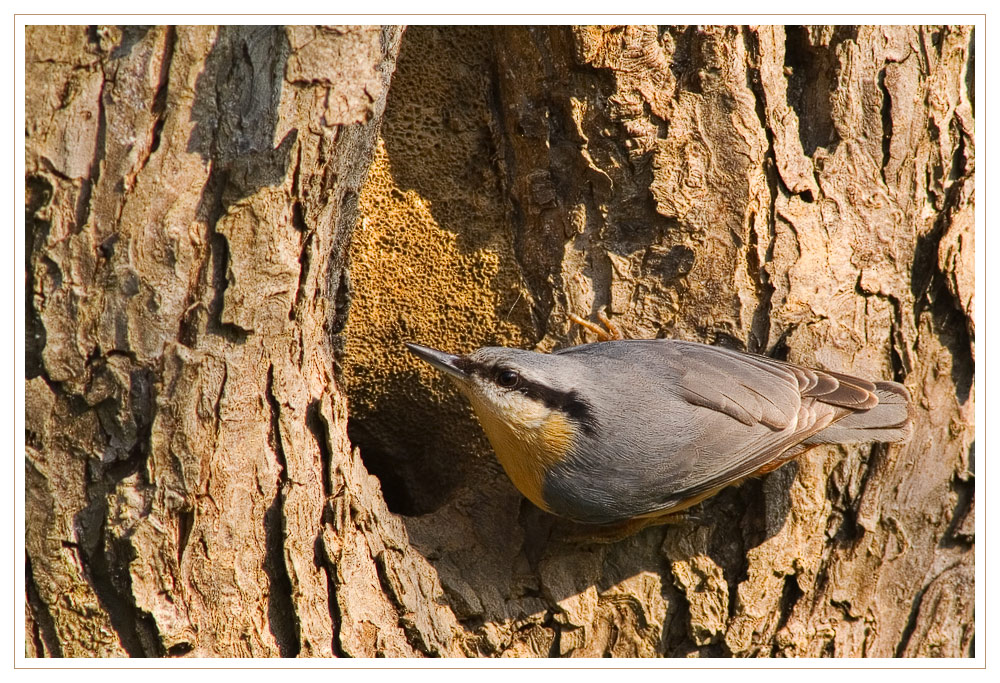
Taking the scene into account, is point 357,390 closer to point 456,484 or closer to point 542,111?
point 456,484

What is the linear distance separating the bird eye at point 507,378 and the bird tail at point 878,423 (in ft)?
3.35

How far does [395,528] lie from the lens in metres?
2.76

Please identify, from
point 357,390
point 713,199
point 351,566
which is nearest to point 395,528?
point 351,566

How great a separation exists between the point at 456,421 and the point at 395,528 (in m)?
0.65

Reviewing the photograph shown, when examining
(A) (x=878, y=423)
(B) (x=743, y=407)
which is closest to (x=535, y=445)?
(B) (x=743, y=407)

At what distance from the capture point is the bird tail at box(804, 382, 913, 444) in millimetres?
2766

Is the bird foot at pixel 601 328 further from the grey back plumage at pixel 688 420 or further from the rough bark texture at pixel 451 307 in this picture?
the grey back plumage at pixel 688 420

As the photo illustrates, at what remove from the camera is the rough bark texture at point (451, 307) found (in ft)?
7.64

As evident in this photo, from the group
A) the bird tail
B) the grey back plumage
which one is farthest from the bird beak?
the bird tail

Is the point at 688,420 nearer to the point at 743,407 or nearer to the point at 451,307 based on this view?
the point at 743,407

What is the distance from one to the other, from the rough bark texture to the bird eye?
16.2 inches

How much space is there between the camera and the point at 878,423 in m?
2.77

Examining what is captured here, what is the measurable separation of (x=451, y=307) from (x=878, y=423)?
5.29 ft

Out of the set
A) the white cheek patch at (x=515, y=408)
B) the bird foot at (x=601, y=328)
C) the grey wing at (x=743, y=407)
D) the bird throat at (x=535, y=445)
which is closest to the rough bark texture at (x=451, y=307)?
the bird foot at (x=601, y=328)
